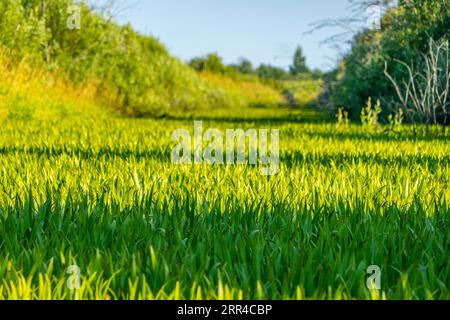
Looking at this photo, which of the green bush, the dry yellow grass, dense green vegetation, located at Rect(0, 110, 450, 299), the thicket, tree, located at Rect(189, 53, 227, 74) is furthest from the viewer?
tree, located at Rect(189, 53, 227, 74)

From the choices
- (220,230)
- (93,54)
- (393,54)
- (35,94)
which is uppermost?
(93,54)

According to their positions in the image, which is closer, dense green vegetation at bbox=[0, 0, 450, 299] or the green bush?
dense green vegetation at bbox=[0, 0, 450, 299]

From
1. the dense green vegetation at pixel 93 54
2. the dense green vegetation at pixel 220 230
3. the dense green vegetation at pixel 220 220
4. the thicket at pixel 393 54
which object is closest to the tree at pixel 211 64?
the dense green vegetation at pixel 93 54

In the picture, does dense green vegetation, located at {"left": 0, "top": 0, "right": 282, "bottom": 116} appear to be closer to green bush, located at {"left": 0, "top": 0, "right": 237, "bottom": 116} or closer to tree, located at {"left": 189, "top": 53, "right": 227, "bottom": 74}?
green bush, located at {"left": 0, "top": 0, "right": 237, "bottom": 116}

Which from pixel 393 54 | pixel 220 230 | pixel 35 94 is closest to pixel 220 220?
pixel 220 230

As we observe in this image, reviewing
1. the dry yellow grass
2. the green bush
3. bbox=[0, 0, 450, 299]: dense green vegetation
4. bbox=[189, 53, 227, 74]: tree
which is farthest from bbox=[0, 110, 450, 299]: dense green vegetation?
bbox=[189, 53, 227, 74]: tree

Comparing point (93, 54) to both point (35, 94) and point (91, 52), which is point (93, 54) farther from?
point (35, 94)

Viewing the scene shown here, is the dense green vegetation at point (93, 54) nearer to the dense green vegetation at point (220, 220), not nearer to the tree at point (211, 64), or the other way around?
the dense green vegetation at point (220, 220)

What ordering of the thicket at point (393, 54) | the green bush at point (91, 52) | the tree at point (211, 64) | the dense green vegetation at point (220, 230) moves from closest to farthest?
the dense green vegetation at point (220, 230) < the thicket at point (393, 54) < the green bush at point (91, 52) < the tree at point (211, 64)

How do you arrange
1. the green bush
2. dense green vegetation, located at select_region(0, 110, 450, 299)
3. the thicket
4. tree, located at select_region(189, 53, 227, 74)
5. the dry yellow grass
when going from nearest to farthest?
dense green vegetation, located at select_region(0, 110, 450, 299) < the dry yellow grass < the thicket < the green bush < tree, located at select_region(189, 53, 227, 74)

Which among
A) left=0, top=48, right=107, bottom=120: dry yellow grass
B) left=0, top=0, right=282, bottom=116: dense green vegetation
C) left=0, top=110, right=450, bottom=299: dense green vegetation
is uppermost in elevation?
left=0, top=0, right=282, bottom=116: dense green vegetation

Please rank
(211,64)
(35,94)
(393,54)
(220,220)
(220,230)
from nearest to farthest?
(220,230) < (220,220) < (35,94) < (393,54) < (211,64)

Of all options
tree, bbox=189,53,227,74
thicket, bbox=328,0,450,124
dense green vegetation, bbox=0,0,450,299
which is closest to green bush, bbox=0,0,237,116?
dense green vegetation, bbox=0,0,450,299

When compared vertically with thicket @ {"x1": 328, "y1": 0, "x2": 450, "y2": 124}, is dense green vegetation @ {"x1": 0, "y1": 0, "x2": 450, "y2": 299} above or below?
below
